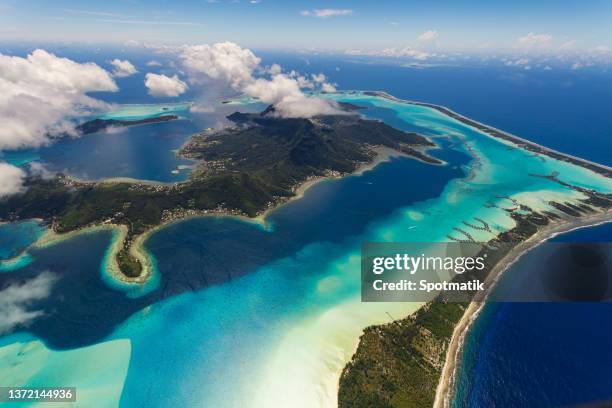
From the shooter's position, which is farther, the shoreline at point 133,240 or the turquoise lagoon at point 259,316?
the shoreline at point 133,240

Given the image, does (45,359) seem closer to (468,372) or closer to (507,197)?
(468,372)

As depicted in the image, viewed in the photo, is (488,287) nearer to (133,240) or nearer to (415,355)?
(415,355)

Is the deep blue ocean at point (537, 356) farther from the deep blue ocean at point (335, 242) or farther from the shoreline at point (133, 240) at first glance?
the shoreline at point (133, 240)

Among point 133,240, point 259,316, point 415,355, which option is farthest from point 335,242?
point 133,240

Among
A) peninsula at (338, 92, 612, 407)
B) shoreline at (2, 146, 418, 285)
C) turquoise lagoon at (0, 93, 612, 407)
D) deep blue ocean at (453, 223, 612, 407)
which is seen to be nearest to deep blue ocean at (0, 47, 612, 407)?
deep blue ocean at (453, 223, 612, 407)

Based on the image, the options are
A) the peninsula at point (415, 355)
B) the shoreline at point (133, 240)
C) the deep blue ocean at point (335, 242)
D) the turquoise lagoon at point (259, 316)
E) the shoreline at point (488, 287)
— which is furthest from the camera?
the shoreline at point (133, 240)

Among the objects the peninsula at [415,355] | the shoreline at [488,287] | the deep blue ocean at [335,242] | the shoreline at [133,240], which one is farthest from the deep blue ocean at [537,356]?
the shoreline at [133,240]

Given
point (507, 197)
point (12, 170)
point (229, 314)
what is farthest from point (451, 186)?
point (12, 170)

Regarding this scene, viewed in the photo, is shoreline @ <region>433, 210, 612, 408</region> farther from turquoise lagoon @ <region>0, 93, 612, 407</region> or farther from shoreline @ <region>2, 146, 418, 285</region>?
shoreline @ <region>2, 146, 418, 285</region>
